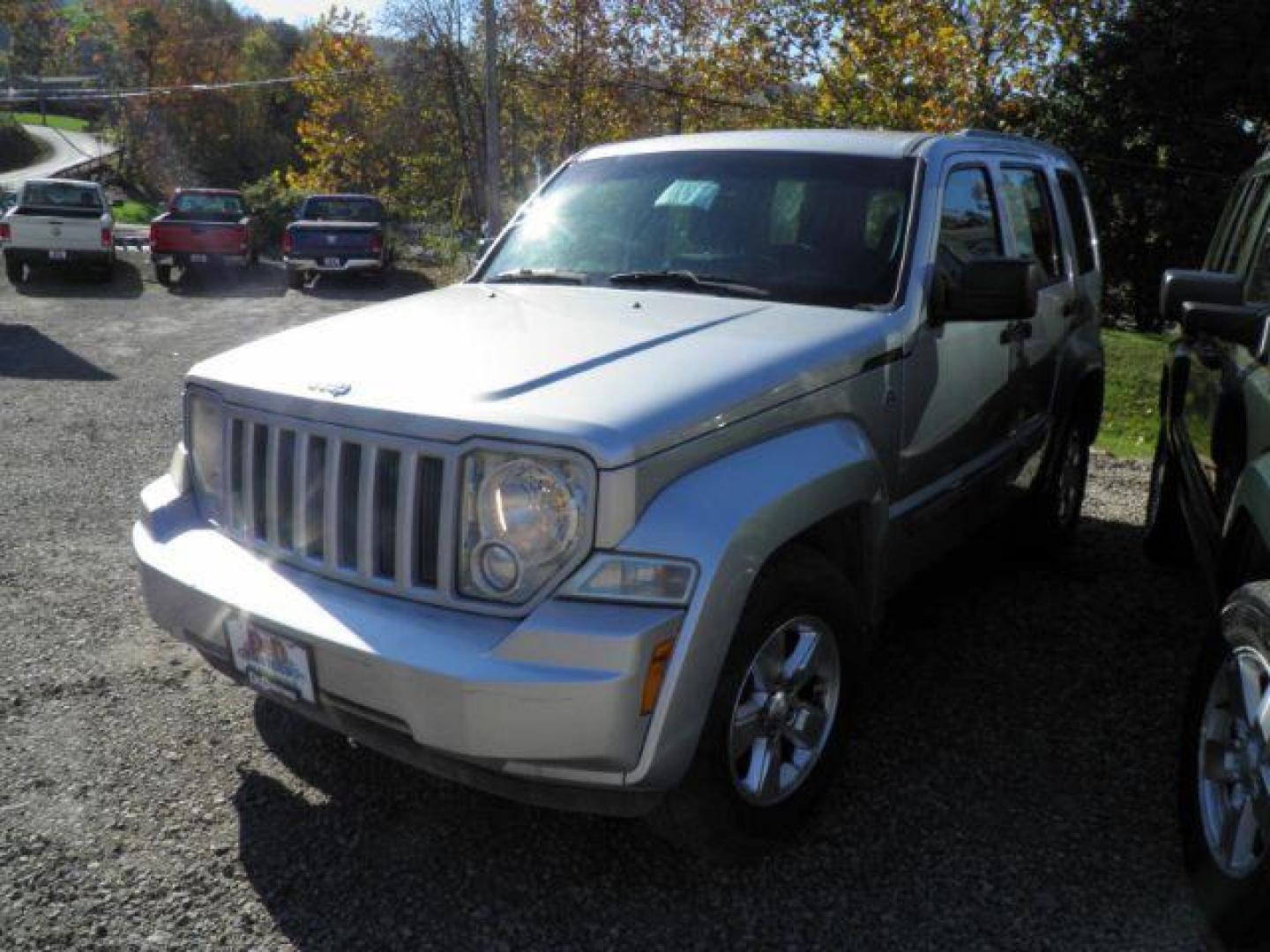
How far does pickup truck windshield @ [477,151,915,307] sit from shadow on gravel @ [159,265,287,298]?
15.9 m

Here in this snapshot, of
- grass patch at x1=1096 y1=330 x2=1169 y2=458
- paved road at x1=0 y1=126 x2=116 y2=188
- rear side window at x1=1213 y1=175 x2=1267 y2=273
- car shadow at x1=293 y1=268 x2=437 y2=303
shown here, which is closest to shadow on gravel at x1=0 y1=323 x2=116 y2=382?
car shadow at x1=293 y1=268 x2=437 y2=303

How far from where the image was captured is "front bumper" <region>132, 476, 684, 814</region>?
7.62 feet

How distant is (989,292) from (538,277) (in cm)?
159

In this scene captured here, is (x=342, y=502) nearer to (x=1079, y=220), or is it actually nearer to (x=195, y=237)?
(x=1079, y=220)

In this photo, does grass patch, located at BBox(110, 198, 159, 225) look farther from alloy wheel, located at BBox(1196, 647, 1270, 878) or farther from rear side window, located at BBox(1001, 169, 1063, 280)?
alloy wheel, located at BBox(1196, 647, 1270, 878)

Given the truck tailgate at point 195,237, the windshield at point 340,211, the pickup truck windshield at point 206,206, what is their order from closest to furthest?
the truck tailgate at point 195,237 → the windshield at point 340,211 → the pickup truck windshield at point 206,206

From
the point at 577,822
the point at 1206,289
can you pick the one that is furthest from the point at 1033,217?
the point at 577,822

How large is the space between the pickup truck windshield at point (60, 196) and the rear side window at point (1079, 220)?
1836 centimetres

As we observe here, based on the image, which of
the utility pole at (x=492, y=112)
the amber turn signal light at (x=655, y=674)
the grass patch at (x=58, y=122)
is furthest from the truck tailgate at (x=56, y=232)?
the grass patch at (x=58, y=122)

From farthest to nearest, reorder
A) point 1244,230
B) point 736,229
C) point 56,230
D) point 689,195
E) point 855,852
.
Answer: point 56,230 → point 1244,230 → point 689,195 → point 736,229 → point 855,852

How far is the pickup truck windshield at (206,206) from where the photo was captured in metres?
20.2

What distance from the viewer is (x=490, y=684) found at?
232cm

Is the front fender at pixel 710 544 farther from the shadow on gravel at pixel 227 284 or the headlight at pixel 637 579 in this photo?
the shadow on gravel at pixel 227 284

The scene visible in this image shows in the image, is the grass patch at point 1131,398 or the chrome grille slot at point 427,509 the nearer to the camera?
the chrome grille slot at point 427,509
